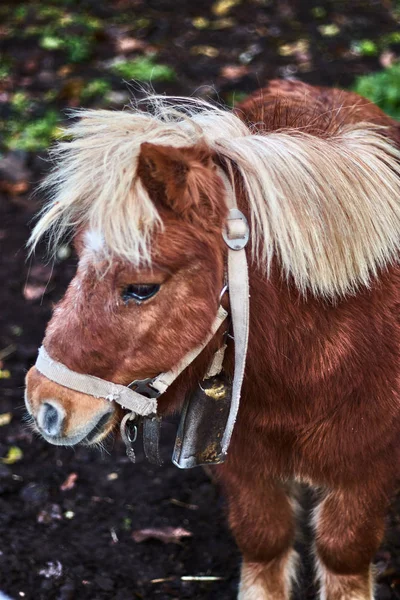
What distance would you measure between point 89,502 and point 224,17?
4799 mm

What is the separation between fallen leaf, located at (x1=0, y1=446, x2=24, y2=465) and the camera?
12.7 ft

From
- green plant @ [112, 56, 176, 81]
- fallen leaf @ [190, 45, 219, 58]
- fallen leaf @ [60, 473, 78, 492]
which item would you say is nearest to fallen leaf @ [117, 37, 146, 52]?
green plant @ [112, 56, 176, 81]

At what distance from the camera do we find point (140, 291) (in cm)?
216

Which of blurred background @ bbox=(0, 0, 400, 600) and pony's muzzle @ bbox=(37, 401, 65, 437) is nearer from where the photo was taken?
pony's muzzle @ bbox=(37, 401, 65, 437)

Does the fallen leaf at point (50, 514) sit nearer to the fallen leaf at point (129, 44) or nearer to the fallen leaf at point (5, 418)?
the fallen leaf at point (5, 418)

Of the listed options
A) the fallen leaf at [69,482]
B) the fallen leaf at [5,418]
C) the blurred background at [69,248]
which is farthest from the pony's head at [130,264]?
the fallen leaf at [5,418]

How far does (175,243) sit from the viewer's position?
7.03ft

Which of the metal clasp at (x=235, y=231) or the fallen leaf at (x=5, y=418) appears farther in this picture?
Answer: the fallen leaf at (x=5, y=418)

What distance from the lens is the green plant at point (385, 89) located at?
5.48m

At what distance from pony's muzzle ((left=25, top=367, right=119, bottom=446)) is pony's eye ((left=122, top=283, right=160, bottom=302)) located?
12.7 inches

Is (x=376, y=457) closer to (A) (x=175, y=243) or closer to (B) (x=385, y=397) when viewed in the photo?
(B) (x=385, y=397)

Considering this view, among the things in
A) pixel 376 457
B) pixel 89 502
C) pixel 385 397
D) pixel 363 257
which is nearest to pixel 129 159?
pixel 363 257

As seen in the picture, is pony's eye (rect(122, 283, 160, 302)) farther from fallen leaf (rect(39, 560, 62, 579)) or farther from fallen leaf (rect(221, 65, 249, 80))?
fallen leaf (rect(221, 65, 249, 80))

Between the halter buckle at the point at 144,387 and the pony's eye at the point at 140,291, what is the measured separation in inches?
10.0
